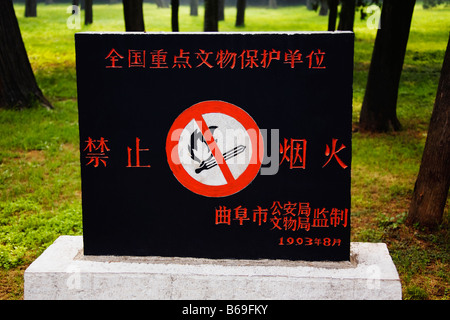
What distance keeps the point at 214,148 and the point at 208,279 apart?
951 millimetres

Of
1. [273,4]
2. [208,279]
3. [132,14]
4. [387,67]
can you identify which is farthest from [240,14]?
[208,279]

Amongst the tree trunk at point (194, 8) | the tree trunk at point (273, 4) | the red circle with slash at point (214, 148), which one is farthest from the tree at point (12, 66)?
the tree trunk at point (273, 4)

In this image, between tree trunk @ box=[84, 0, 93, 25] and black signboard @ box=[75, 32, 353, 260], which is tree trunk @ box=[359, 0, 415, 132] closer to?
black signboard @ box=[75, 32, 353, 260]

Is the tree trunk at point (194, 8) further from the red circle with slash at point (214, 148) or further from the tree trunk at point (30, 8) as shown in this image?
the red circle with slash at point (214, 148)

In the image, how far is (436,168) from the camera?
559 cm

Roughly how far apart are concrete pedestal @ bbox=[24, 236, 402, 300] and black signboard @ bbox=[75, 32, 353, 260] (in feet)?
0.32

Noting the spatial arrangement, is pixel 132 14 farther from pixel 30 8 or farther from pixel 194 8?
pixel 194 8

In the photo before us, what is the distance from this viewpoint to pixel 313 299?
421 cm

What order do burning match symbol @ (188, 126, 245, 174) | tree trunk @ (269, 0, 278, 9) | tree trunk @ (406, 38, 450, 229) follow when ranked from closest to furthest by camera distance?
burning match symbol @ (188, 126, 245, 174), tree trunk @ (406, 38, 450, 229), tree trunk @ (269, 0, 278, 9)

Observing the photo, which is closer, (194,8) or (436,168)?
(436,168)

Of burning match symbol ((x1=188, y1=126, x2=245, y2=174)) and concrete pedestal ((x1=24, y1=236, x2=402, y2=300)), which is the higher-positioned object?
burning match symbol ((x1=188, y1=126, x2=245, y2=174))

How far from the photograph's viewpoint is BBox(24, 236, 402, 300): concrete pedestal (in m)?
4.18

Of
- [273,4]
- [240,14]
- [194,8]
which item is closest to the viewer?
Answer: [240,14]

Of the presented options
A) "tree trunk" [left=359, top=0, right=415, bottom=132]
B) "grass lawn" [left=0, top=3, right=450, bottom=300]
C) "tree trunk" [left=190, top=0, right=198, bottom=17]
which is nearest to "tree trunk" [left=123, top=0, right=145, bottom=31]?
"grass lawn" [left=0, top=3, right=450, bottom=300]
